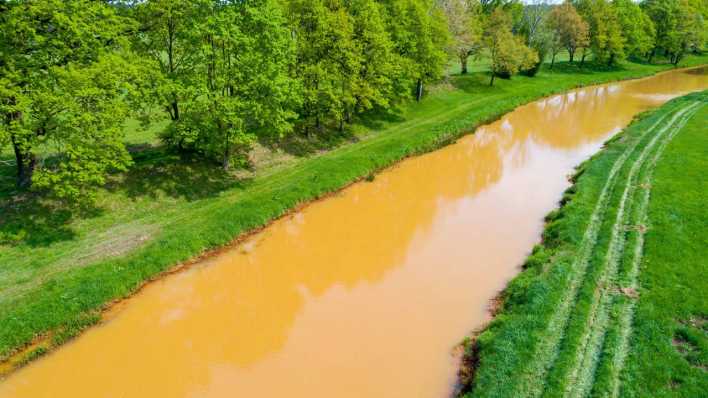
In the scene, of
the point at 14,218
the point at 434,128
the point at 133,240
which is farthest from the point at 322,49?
the point at 14,218

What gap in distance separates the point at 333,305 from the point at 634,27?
75732 mm

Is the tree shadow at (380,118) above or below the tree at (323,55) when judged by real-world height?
below

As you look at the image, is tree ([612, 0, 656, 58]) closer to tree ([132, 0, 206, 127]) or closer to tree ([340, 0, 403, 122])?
tree ([340, 0, 403, 122])

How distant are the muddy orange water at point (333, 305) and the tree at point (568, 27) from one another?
44.4 metres

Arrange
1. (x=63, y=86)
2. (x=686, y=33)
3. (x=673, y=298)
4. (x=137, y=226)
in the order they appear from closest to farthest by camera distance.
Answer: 1. (x=673, y=298)
2. (x=63, y=86)
3. (x=137, y=226)
4. (x=686, y=33)

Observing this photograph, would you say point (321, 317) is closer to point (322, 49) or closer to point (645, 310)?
point (645, 310)

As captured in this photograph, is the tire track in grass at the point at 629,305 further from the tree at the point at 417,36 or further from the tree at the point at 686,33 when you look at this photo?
the tree at the point at 686,33

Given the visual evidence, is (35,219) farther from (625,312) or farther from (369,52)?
(369,52)

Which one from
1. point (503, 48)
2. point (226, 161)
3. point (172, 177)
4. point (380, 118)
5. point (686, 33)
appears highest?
point (686, 33)

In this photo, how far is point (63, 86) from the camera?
57.5ft

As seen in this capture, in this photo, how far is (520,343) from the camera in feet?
40.8

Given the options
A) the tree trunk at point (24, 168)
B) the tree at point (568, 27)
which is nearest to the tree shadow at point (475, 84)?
the tree at point (568, 27)

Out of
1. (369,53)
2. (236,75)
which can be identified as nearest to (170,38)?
(236,75)

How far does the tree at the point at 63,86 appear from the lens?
56.5 ft
